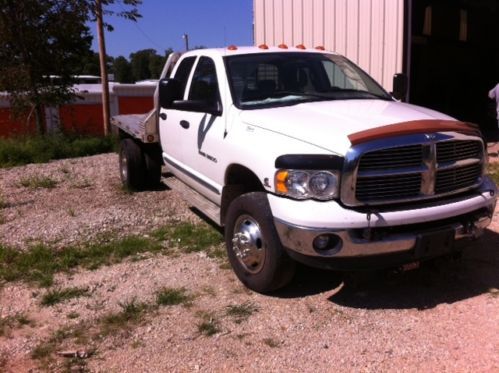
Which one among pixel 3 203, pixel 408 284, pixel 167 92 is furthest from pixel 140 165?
pixel 408 284

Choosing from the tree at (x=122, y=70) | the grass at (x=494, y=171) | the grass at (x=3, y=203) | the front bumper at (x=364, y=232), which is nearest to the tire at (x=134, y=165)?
the grass at (x=3, y=203)

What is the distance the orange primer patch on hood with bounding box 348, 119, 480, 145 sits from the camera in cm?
410

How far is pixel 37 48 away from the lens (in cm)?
1335

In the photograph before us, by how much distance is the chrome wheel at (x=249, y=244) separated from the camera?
463cm

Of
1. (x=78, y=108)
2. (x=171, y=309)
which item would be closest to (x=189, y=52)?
(x=171, y=309)

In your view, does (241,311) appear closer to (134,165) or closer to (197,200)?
(197,200)

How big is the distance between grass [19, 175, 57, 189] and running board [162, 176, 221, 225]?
8.80 feet

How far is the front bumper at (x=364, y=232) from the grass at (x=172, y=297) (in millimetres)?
1038

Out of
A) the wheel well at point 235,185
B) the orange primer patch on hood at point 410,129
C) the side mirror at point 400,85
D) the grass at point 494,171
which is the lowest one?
the grass at point 494,171

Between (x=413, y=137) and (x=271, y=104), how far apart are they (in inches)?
58.2

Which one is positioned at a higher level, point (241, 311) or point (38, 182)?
point (38, 182)

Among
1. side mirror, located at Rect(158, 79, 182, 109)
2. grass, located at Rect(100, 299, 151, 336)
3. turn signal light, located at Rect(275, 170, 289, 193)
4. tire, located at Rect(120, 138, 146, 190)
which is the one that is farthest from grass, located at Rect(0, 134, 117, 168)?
turn signal light, located at Rect(275, 170, 289, 193)

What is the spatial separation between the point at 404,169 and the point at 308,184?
2.26 feet

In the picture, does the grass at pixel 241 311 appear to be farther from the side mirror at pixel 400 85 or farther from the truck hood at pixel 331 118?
the side mirror at pixel 400 85
